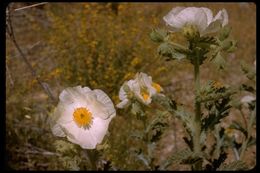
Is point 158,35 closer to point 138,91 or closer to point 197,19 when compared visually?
point 197,19

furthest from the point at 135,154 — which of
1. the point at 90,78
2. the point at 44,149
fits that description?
the point at 90,78

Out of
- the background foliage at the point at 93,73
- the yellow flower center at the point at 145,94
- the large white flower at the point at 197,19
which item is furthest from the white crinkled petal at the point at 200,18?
the background foliage at the point at 93,73

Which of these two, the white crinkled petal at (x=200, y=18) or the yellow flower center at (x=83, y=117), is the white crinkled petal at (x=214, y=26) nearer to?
the white crinkled petal at (x=200, y=18)

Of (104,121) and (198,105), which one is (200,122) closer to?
(198,105)

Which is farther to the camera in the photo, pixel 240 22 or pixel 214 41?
pixel 240 22

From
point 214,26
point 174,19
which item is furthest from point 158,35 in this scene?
point 214,26
